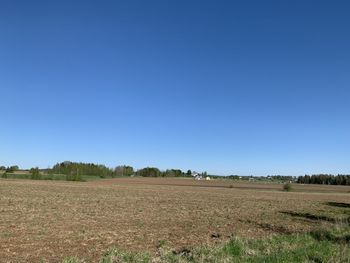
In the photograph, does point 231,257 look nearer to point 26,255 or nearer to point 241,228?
point 26,255

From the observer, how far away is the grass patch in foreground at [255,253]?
40.8 ft

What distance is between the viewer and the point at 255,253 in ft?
45.6

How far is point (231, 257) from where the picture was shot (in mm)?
12945

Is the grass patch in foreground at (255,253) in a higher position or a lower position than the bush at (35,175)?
lower

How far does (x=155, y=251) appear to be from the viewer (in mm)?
14531

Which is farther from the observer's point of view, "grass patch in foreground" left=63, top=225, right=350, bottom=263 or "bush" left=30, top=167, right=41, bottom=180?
"bush" left=30, top=167, right=41, bottom=180

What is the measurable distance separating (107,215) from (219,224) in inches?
265

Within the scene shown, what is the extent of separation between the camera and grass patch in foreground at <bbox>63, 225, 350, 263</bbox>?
12.4m

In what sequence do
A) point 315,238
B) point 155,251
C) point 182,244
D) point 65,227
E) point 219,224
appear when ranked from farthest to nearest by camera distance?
point 219,224 < point 65,227 < point 315,238 < point 182,244 < point 155,251

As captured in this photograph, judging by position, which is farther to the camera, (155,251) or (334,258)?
(155,251)

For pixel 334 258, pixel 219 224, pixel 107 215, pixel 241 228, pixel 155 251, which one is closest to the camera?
pixel 334 258

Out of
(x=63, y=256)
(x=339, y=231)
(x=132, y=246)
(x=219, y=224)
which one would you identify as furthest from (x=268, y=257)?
(x=219, y=224)

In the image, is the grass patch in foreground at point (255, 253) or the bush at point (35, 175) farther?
the bush at point (35, 175)

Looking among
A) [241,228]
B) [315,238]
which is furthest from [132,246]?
[241,228]
